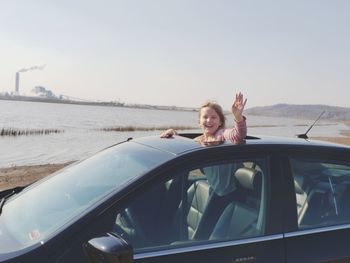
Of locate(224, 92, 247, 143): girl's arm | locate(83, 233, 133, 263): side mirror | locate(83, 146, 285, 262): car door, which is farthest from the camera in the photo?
locate(224, 92, 247, 143): girl's arm

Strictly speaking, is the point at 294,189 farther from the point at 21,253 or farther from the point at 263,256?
the point at 21,253

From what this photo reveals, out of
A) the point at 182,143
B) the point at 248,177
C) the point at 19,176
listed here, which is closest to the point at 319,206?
the point at 248,177

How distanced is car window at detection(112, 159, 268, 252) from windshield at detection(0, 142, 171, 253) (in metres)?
0.18

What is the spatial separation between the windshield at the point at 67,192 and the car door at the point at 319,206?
918 millimetres

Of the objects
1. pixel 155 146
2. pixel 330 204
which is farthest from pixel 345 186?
pixel 155 146

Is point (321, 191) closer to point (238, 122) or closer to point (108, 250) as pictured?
point (238, 122)

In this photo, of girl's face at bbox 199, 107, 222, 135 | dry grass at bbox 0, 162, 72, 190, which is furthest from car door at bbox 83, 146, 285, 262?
dry grass at bbox 0, 162, 72, 190

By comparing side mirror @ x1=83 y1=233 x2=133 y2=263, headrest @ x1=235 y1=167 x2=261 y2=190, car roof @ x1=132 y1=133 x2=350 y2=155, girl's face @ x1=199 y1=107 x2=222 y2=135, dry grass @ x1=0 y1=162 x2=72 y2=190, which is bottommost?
dry grass @ x1=0 y1=162 x2=72 y2=190

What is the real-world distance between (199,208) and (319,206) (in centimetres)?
85

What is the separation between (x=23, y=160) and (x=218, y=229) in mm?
21058

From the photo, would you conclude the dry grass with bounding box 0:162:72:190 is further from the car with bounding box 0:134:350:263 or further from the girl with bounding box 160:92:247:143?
the car with bounding box 0:134:350:263

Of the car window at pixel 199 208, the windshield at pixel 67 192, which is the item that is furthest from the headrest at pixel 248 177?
the windshield at pixel 67 192

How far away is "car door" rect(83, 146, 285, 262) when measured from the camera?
105 inches

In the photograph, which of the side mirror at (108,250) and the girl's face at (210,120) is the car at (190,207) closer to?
the side mirror at (108,250)
